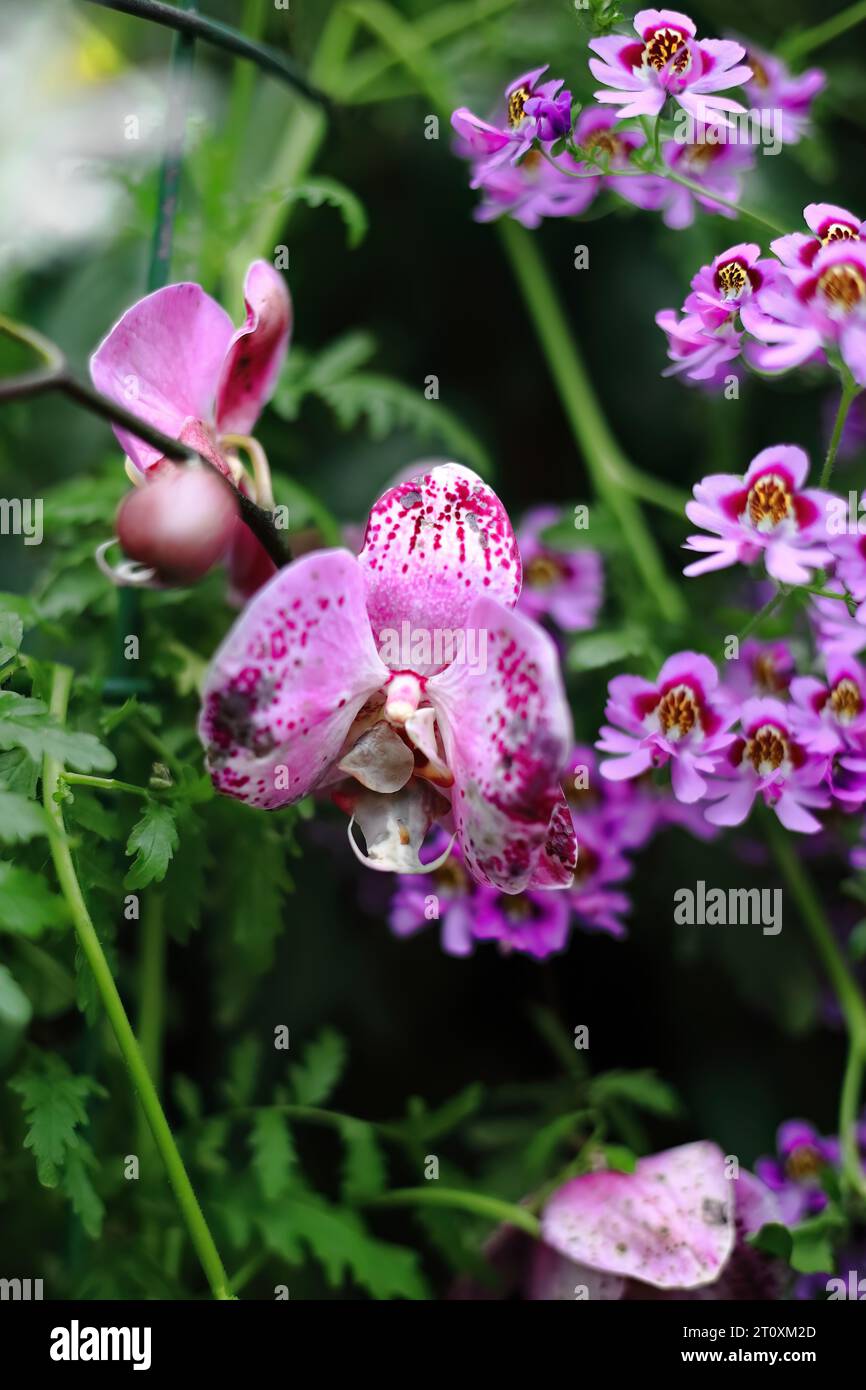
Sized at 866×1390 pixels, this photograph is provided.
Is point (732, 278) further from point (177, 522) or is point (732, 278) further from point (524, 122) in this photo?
point (177, 522)

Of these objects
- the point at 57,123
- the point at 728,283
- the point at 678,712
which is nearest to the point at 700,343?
the point at 728,283

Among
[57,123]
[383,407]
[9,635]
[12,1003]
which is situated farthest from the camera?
[57,123]

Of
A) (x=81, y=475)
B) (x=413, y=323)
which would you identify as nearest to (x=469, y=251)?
(x=413, y=323)

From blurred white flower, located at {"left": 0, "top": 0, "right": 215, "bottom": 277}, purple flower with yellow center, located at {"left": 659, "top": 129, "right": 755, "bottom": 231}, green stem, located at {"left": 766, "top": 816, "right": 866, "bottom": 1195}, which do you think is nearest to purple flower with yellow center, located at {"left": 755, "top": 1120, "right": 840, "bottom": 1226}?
green stem, located at {"left": 766, "top": 816, "right": 866, "bottom": 1195}

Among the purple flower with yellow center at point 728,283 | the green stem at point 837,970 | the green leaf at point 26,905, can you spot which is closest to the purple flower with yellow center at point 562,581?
the green stem at point 837,970

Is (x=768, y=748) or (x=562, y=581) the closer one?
(x=768, y=748)

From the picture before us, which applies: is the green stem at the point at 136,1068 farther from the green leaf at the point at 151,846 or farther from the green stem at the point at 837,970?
the green stem at the point at 837,970

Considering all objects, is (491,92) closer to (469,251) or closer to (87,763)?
(469,251)
